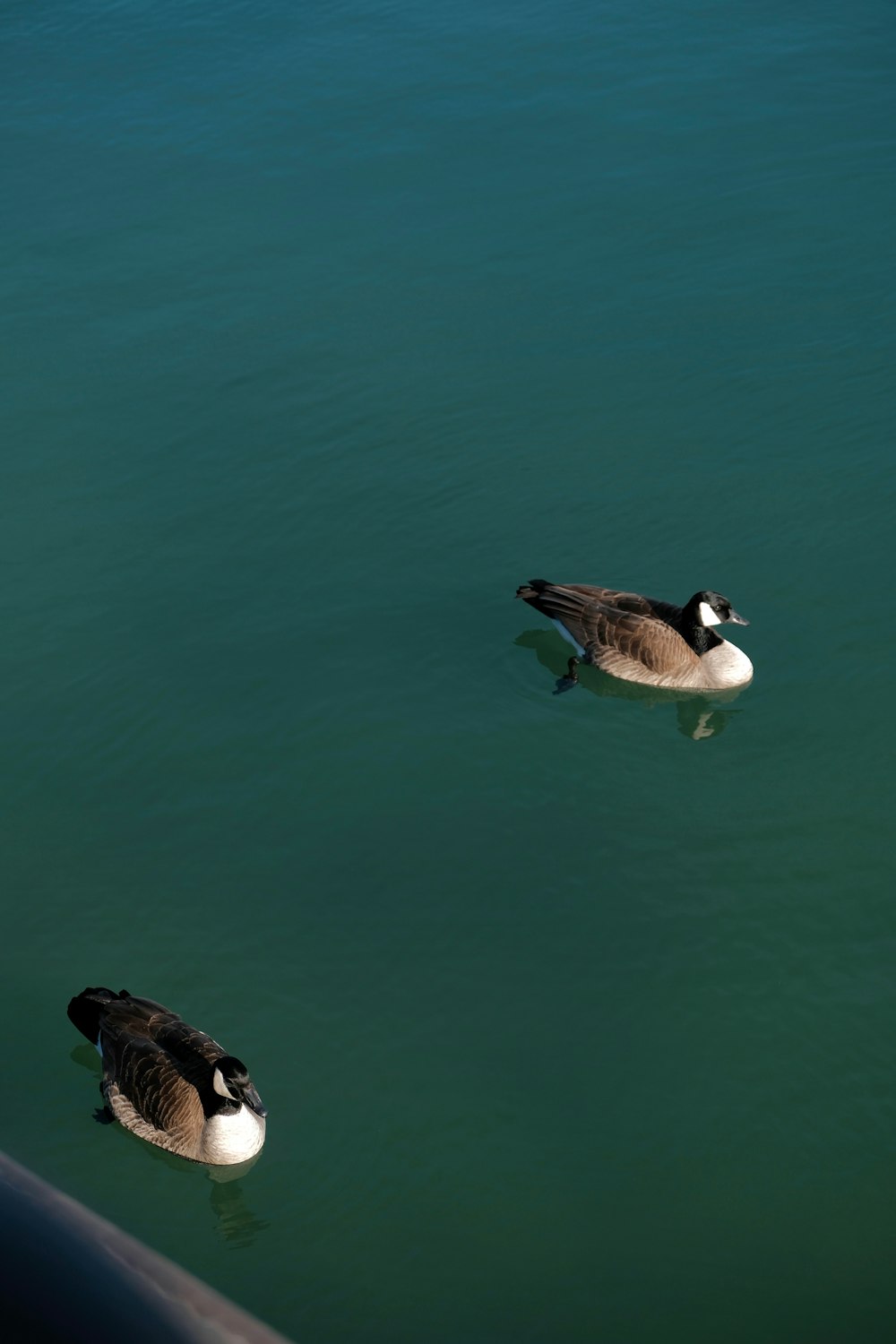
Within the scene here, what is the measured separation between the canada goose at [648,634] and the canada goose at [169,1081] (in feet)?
17.7

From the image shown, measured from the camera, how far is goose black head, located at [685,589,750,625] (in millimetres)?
13562

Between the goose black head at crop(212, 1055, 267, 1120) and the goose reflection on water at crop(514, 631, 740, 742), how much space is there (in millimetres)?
5419

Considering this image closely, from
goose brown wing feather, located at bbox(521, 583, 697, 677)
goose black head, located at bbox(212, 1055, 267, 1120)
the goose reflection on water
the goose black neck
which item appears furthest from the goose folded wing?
the goose black neck

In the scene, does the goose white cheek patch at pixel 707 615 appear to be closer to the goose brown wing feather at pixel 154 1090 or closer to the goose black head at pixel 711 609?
the goose black head at pixel 711 609

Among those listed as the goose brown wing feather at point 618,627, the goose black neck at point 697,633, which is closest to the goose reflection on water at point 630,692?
the goose brown wing feather at point 618,627

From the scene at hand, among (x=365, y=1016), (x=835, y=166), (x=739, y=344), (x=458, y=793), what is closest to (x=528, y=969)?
(x=365, y=1016)

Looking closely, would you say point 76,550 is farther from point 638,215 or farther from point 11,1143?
A: point 638,215

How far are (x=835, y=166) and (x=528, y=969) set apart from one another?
1423cm

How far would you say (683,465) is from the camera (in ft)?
53.7

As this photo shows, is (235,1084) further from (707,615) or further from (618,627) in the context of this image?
(707,615)

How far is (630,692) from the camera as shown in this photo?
14328 millimetres

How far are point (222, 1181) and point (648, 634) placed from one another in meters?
6.23

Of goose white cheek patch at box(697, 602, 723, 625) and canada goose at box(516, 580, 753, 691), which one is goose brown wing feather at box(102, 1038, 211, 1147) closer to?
canada goose at box(516, 580, 753, 691)

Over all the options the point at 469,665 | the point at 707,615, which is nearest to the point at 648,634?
the point at 707,615
